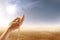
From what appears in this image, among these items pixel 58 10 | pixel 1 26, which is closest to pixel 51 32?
pixel 58 10

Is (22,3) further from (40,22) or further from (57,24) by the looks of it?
(57,24)

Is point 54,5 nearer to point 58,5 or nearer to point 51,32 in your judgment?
point 58,5

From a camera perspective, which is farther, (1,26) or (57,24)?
Answer: (1,26)

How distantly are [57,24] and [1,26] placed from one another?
1.82 ft

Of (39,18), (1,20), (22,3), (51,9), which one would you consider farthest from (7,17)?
(51,9)

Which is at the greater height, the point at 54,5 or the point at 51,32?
the point at 54,5

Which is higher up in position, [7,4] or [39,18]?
[7,4]

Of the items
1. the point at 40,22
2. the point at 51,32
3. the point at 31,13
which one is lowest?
the point at 51,32

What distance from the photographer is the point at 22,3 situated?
1290 mm

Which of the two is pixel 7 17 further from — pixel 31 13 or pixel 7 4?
pixel 31 13

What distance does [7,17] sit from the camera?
1314 millimetres

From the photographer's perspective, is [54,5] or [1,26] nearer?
[54,5]

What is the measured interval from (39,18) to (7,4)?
36cm

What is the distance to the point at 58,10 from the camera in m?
1.21
